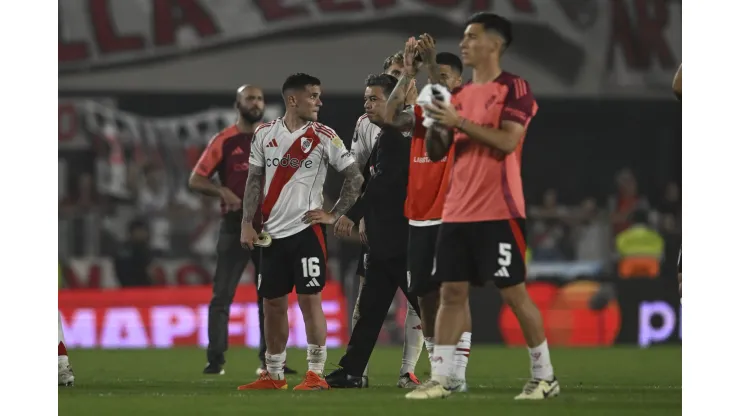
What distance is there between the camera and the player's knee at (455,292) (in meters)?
7.93

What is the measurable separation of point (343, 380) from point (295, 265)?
2.72 ft

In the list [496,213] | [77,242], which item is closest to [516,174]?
[496,213]

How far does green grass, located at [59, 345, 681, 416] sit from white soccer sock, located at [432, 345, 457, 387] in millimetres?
141

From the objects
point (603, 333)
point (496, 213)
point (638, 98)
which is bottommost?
point (603, 333)

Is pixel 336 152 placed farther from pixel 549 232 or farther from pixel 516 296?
pixel 549 232

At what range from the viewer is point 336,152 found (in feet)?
30.8

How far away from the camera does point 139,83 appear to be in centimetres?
2309

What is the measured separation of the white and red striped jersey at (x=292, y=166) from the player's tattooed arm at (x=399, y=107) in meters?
0.56

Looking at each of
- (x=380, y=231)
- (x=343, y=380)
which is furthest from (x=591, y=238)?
(x=343, y=380)

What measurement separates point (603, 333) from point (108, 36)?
1002cm

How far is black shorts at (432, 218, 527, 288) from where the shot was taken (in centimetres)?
780

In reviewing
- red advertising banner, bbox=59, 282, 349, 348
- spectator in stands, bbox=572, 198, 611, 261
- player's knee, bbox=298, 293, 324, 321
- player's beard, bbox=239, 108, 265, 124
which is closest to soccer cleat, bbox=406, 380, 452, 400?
player's knee, bbox=298, 293, 324, 321

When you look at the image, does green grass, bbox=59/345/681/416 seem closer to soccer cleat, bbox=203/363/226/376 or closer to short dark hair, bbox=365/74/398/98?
soccer cleat, bbox=203/363/226/376
